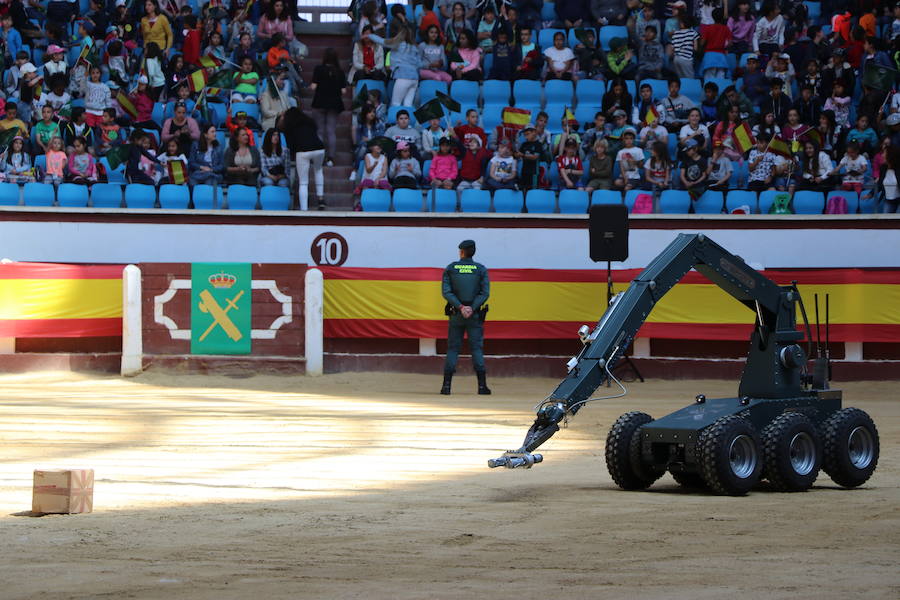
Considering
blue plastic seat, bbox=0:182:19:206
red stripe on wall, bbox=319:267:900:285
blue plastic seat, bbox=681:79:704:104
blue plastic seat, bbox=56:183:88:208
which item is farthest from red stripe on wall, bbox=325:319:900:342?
blue plastic seat, bbox=0:182:19:206

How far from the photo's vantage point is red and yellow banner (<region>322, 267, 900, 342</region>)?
22.1m

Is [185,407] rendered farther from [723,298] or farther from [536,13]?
[536,13]

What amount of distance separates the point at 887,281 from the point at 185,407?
434 inches

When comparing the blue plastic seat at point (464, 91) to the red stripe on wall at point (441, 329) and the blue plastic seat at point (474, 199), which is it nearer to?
the blue plastic seat at point (474, 199)

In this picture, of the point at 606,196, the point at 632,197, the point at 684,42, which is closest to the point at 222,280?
the point at 606,196

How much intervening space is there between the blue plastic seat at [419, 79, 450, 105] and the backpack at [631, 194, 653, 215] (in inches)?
176

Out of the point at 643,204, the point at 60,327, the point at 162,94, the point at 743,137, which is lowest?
the point at 60,327

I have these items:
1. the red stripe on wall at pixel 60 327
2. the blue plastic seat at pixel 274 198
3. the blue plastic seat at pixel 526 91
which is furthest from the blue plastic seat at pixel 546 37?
the red stripe on wall at pixel 60 327

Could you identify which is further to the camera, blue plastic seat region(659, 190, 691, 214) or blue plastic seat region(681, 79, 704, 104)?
blue plastic seat region(681, 79, 704, 104)

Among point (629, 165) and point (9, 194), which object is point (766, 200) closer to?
point (629, 165)

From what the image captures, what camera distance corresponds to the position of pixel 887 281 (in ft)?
70.9

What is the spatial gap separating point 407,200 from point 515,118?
8.99ft

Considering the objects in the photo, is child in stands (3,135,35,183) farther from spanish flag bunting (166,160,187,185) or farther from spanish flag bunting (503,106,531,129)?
spanish flag bunting (503,106,531,129)

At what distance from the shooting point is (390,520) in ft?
30.4
